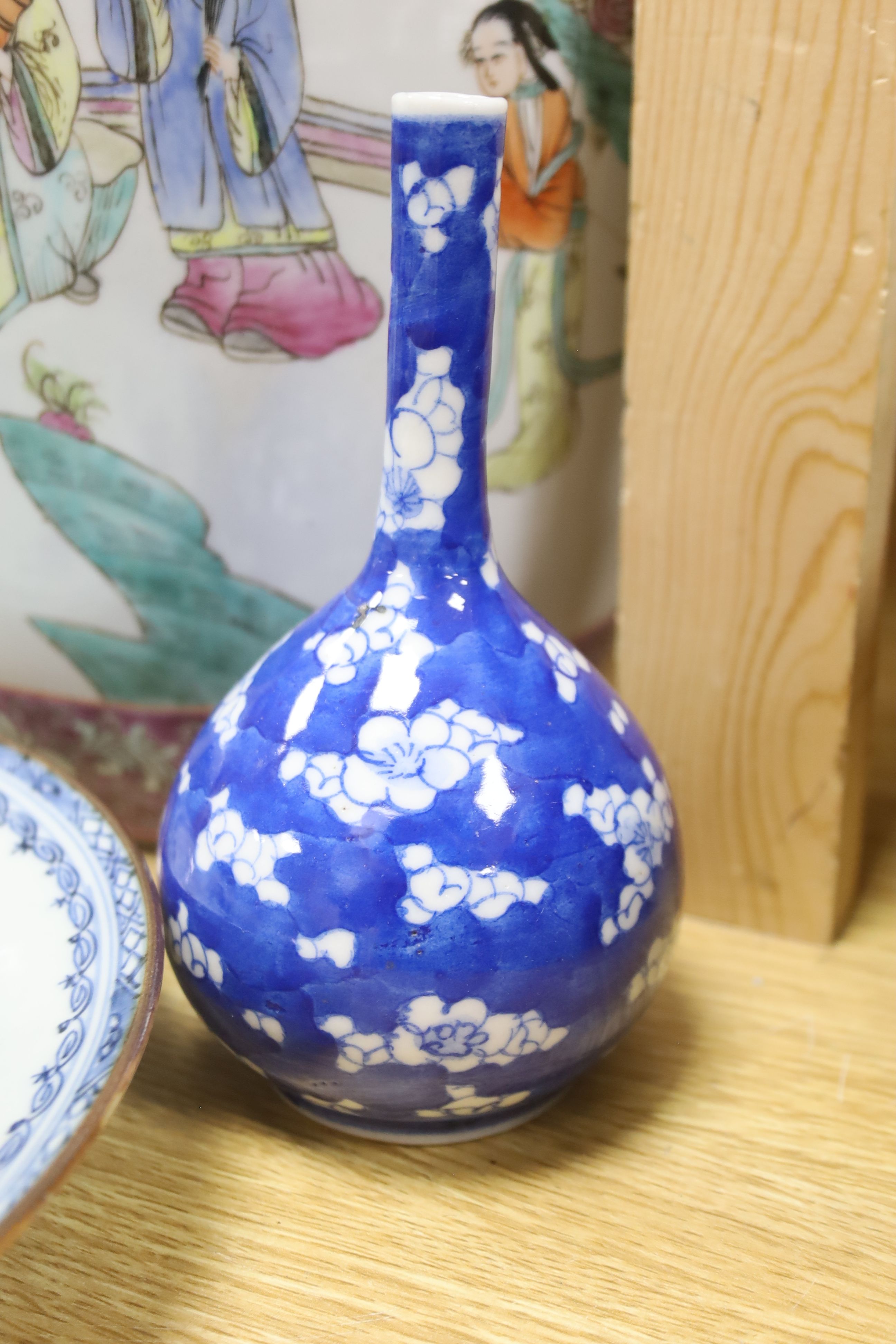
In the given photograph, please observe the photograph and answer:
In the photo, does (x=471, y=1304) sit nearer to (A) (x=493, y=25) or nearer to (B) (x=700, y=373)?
(B) (x=700, y=373)

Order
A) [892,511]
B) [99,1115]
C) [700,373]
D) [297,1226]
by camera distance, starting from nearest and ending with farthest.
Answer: [99,1115] < [297,1226] < [700,373] < [892,511]

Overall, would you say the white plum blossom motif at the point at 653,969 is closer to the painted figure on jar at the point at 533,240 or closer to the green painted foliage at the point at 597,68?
the painted figure on jar at the point at 533,240

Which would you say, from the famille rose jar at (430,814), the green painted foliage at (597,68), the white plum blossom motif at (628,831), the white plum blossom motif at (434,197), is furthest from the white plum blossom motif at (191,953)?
the green painted foliage at (597,68)

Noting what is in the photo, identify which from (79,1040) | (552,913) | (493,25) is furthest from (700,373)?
(79,1040)

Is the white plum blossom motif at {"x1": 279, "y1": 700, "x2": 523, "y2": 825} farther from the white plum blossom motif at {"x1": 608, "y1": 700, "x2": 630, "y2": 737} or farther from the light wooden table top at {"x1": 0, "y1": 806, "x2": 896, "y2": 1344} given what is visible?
the light wooden table top at {"x1": 0, "y1": 806, "x2": 896, "y2": 1344}

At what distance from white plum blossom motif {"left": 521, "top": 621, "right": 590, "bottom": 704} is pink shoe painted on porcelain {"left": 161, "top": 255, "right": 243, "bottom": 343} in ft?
0.77

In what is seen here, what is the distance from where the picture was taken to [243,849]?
0.51m

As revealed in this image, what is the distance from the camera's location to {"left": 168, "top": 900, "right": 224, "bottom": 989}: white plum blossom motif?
52 cm

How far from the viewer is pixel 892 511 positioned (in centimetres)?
107

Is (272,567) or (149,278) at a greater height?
(149,278)

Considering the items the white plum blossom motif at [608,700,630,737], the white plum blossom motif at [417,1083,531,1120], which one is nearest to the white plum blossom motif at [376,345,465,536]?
the white plum blossom motif at [608,700,630,737]

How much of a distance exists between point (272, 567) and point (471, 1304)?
14.5 inches

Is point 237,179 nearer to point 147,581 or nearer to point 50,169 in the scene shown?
point 50,169

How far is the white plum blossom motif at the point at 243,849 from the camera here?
1.63ft
